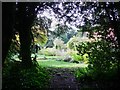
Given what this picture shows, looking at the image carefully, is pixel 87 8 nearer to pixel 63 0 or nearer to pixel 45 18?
pixel 63 0

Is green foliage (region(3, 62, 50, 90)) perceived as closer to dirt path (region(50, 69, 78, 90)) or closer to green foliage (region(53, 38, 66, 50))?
dirt path (region(50, 69, 78, 90))

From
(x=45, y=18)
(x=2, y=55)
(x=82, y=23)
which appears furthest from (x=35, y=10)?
(x=2, y=55)

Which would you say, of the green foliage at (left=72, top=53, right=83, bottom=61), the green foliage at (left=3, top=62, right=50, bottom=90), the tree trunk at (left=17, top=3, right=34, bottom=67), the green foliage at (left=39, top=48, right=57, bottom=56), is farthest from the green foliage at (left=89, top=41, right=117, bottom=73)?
the tree trunk at (left=17, top=3, right=34, bottom=67)

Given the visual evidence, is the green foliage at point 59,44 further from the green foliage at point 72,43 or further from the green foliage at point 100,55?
the green foliage at point 100,55

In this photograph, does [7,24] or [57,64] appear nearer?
[7,24]

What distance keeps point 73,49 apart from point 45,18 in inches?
23.4

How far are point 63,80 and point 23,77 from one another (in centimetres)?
53

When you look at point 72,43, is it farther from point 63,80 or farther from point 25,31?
point 25,31

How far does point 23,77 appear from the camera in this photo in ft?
10.6

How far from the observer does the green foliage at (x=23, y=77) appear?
3.18 m

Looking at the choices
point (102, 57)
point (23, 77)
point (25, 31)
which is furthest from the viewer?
point (25, 31)

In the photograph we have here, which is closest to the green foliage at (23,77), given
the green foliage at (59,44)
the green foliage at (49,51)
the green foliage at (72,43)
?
the green foliage at (49,51)

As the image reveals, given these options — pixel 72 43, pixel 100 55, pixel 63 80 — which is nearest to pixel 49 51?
pixel 72 43

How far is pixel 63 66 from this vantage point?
3293 mm
